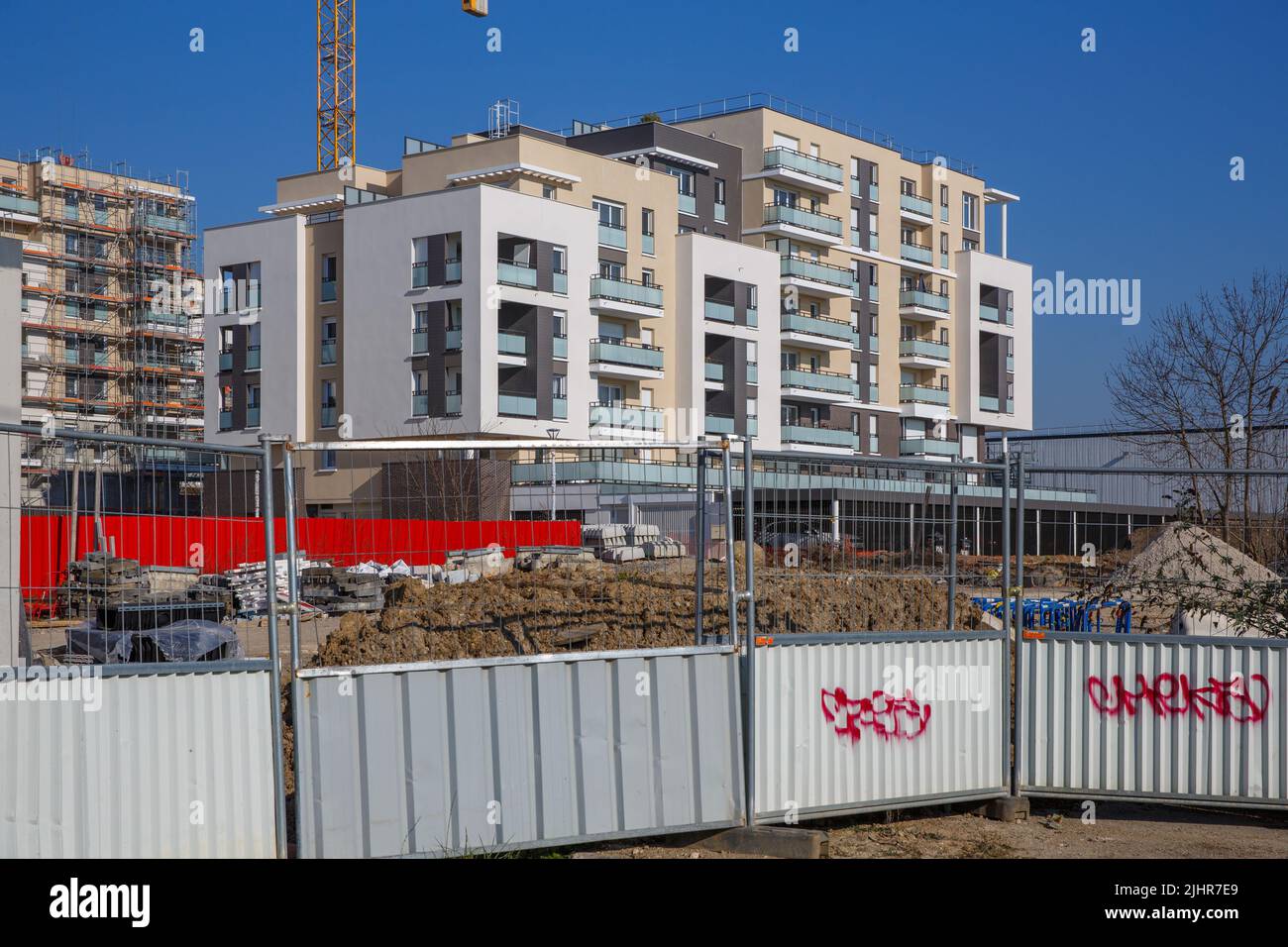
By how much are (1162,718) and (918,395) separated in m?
70.3

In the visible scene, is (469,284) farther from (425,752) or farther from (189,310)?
(425,752)

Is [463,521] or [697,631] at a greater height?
[463,521]

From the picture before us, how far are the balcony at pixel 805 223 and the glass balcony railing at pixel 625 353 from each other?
492 inches

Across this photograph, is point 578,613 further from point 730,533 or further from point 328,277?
point 328,277

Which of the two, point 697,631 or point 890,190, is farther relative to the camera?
point 890,190

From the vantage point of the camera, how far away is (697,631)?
9.20 meters

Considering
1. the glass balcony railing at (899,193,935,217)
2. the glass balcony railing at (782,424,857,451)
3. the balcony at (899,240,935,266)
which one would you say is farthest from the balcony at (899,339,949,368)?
the glass balcony railing at (782,424,857,451)

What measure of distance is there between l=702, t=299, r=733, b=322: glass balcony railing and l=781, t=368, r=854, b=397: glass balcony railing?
6121mm

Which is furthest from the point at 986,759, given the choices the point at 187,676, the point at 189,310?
the point at 189,310

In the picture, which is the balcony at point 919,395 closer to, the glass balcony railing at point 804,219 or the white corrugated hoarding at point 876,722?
the glass balcony railing at point 804,219

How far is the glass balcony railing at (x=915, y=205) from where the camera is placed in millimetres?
78000

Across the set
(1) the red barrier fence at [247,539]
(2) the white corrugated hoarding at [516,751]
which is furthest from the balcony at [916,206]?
(2) the white corrugated hoarding at [516,751]

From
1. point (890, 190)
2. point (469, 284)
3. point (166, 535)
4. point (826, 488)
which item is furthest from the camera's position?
point (890, 190)
